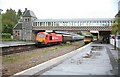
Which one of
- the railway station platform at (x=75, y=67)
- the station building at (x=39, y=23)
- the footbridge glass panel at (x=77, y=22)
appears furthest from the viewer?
the station building at (x=39, y=23)

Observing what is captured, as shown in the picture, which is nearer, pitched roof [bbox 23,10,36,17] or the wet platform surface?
the wet platform surface

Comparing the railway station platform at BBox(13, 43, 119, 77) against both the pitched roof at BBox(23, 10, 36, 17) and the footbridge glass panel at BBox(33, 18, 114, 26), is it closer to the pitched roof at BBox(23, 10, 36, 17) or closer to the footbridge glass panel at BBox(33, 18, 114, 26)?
the footbridge glass panel at BBox(33, 18, 114, 26)

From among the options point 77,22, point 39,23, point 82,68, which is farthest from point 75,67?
point 39,23

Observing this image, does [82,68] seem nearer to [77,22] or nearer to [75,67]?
[75,67]

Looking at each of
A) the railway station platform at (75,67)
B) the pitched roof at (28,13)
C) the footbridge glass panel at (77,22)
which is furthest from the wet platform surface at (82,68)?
the pitched roof at (28,13)

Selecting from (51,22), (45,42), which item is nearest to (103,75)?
(45,42)

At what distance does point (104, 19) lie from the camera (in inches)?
3221

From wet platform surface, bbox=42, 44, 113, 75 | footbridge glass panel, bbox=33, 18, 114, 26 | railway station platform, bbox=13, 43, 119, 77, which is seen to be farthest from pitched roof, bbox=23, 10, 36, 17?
wet platform surface, bbox=42, 44, 113, 75

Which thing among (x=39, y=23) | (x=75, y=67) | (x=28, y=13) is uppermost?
(x=28, y=13)

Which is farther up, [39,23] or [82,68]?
[39,23]

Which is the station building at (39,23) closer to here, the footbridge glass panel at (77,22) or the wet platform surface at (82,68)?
the footbridge glass panel at (77,22)

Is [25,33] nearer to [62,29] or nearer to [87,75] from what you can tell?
[62,29]

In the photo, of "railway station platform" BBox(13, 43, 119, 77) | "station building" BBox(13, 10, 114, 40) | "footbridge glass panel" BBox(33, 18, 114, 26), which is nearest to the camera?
"railway station platform" BBox(13, 43, 119, 77)

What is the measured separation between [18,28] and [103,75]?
83.0 metres
